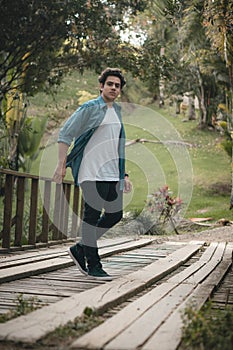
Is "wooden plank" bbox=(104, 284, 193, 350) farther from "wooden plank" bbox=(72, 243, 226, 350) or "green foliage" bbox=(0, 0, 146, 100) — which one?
"green foliage" bbox=(0, 0, 146, 100)

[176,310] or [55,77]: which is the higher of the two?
[55,77]

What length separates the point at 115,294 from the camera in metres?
2.97

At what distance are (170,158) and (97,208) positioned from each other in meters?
17.2

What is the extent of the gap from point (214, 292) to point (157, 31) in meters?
20.8

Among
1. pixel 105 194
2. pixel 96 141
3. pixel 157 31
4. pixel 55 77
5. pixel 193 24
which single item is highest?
pixel 157 31

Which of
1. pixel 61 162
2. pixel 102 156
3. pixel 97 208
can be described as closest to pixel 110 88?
pixel 102 156

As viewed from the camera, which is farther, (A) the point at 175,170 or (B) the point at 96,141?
(A) the point at 175,170

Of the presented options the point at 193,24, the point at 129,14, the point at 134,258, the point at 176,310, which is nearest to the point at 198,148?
the point at 193,24

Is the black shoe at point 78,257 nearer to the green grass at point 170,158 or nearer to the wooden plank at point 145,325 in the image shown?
the wooden plank at point 145,325

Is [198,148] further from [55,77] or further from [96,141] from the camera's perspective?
[96,141]

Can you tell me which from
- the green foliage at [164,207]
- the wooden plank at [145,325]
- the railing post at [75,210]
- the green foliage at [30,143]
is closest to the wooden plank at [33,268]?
the wooden plank at [145,325]

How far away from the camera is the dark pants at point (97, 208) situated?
12.8 feet

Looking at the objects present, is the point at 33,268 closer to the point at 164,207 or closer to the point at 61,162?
the point at 61,162

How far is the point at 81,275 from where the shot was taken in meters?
4.03
